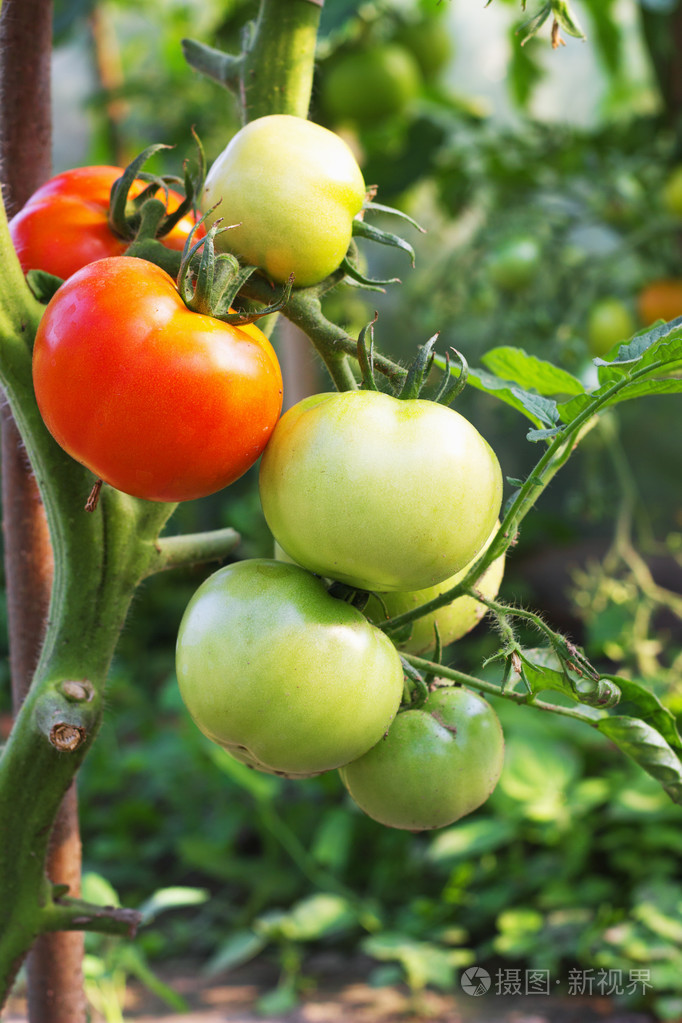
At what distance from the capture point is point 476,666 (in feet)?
6.00

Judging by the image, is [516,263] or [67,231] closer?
[67,231]

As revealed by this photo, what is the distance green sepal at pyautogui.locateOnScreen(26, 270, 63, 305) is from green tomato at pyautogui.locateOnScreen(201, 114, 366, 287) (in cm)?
7

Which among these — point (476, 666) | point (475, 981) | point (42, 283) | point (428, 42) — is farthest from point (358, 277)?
point (428, 42)

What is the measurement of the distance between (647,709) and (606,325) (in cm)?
121

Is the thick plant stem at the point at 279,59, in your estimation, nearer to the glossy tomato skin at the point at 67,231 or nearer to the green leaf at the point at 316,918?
the glossy tomato skin at the point at 67,231

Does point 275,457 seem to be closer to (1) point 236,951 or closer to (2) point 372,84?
(1) point 236,951

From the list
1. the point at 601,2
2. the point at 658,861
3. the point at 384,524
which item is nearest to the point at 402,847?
the point at 658,861

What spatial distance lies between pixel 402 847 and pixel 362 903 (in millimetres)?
147

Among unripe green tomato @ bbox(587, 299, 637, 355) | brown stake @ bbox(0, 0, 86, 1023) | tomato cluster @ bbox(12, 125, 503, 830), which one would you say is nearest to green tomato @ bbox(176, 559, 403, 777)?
tomato cluster @ bbox(12, 125, 503, 830)

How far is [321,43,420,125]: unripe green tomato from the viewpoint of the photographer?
1.62m

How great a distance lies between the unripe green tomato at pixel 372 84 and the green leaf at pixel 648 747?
155 cm

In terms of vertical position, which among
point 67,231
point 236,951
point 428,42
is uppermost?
point 67,231

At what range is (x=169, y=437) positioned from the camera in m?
0.32

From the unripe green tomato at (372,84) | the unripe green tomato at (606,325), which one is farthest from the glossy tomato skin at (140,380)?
the unripe green tomato at (372,84)
